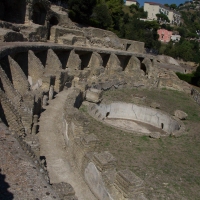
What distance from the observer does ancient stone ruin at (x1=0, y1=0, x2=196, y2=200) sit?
829 centimetres

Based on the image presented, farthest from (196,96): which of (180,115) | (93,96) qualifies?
(93,96)

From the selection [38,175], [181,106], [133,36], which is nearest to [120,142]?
[38,175]

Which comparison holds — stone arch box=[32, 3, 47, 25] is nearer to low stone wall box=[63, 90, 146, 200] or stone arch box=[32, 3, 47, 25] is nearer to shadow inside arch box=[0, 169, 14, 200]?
low stone wall box=[63, 90, 146, 200]

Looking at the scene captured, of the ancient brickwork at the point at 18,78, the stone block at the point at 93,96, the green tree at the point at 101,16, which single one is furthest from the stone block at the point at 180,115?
the green tree at the point at 101,16

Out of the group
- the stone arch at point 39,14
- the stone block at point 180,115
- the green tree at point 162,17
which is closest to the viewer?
the stone block at point 180,115

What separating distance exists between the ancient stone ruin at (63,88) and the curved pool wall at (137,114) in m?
0.12

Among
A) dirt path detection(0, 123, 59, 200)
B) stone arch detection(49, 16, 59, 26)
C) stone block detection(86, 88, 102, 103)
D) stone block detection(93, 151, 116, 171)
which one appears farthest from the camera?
stone arch detection(49, 16, 59, 26)

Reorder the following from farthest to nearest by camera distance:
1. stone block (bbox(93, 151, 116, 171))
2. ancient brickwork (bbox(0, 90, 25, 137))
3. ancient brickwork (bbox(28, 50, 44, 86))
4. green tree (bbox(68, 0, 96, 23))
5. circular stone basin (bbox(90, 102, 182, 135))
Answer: green tree (bbox(68, 0, 96, 23)) < circular stone basin (bbox(90, 102, 182, 135)) < ancient brickwork (bbox(28, 50, 44, 86)) < ancient brickwork (bbox(0, 90, 25, 137)) < stone block (bbox(93, 151, 116, 171))

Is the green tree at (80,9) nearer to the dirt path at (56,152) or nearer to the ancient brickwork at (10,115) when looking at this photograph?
the dirt path at (56,152)

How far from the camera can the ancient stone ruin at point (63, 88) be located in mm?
8289

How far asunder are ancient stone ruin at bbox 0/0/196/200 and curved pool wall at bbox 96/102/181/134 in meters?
0.12

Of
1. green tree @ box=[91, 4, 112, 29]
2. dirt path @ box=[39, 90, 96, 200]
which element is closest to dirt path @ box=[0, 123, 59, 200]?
Result: dirt path @ box=[39, 90, 96, 200]

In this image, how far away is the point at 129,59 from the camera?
2966 centimetres

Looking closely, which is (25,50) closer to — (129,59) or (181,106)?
(181,106)
